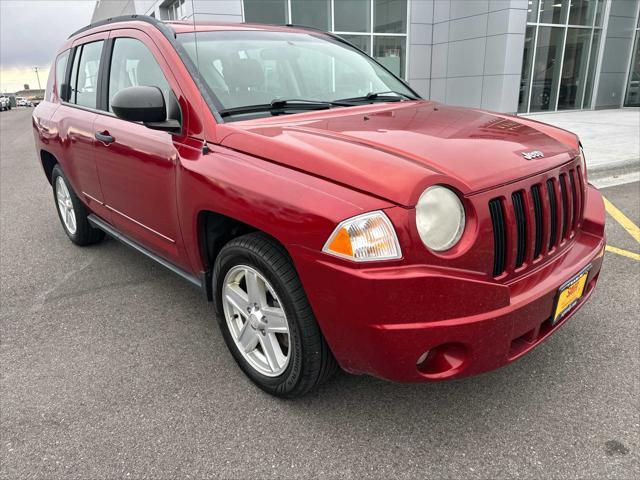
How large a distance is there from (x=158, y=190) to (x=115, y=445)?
1324 mm

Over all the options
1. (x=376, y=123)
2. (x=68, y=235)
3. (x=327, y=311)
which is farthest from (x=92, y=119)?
(x=327, y=311)

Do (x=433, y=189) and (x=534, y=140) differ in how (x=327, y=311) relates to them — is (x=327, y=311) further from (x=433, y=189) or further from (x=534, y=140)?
(x=534, y=140)

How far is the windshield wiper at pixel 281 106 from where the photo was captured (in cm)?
252

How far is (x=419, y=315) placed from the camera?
1732 millimetres

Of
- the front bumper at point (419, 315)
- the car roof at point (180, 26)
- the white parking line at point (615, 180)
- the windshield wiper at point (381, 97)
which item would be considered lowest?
the white parking line at point (615, 180)

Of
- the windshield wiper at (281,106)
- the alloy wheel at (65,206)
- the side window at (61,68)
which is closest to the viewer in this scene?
the windshield wiper at (281,106)

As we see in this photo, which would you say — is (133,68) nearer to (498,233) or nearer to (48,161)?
(48,161)

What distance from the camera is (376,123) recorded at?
7.92ft

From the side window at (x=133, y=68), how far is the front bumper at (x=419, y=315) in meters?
1.56

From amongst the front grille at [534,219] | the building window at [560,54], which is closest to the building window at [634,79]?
the building window at [560,54]

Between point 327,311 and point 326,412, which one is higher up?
point 327,311

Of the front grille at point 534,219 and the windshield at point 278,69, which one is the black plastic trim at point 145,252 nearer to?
the windshield at point 278,69

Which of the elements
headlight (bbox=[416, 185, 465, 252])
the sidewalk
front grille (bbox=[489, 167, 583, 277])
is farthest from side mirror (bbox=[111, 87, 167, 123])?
the sidewalk

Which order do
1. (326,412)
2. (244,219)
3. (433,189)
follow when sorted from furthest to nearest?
1. (326,412)
2. (244,219)
3. (433,189)
